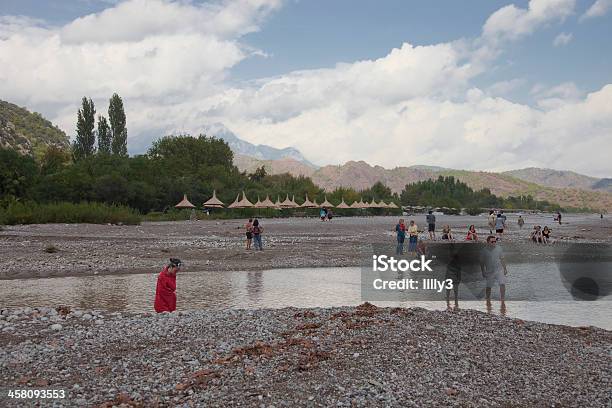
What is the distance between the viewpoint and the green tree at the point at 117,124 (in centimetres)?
10031

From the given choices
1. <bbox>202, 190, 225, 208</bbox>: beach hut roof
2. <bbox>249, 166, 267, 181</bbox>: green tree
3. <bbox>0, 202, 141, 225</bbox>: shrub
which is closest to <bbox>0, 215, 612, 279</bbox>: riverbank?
<bbox>0, 202, 141, 225</bbox>: shrub

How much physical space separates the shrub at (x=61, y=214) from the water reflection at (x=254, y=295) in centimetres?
3248

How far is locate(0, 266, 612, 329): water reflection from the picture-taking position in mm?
15795

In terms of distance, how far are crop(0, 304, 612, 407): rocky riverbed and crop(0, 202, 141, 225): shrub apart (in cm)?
4245

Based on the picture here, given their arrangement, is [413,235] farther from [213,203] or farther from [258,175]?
[258,175]

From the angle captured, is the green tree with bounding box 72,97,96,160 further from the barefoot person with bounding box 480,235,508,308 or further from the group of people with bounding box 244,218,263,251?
the barefoot person with bounding box 480,235,508,308

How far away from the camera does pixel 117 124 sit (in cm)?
10150

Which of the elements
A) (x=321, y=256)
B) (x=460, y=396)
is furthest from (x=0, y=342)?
(x=321, y=256)

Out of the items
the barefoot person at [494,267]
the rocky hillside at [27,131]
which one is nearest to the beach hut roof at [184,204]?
the rocky hillside at [27,131]

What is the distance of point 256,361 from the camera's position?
31.1 feet

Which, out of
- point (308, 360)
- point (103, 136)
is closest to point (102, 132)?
point (103, 136)

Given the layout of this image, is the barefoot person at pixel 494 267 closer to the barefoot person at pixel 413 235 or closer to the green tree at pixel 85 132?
the barefoot person at pixel 413 235

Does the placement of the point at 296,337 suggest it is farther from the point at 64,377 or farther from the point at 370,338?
the point at 64,377

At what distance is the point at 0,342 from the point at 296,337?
17.1 ft
